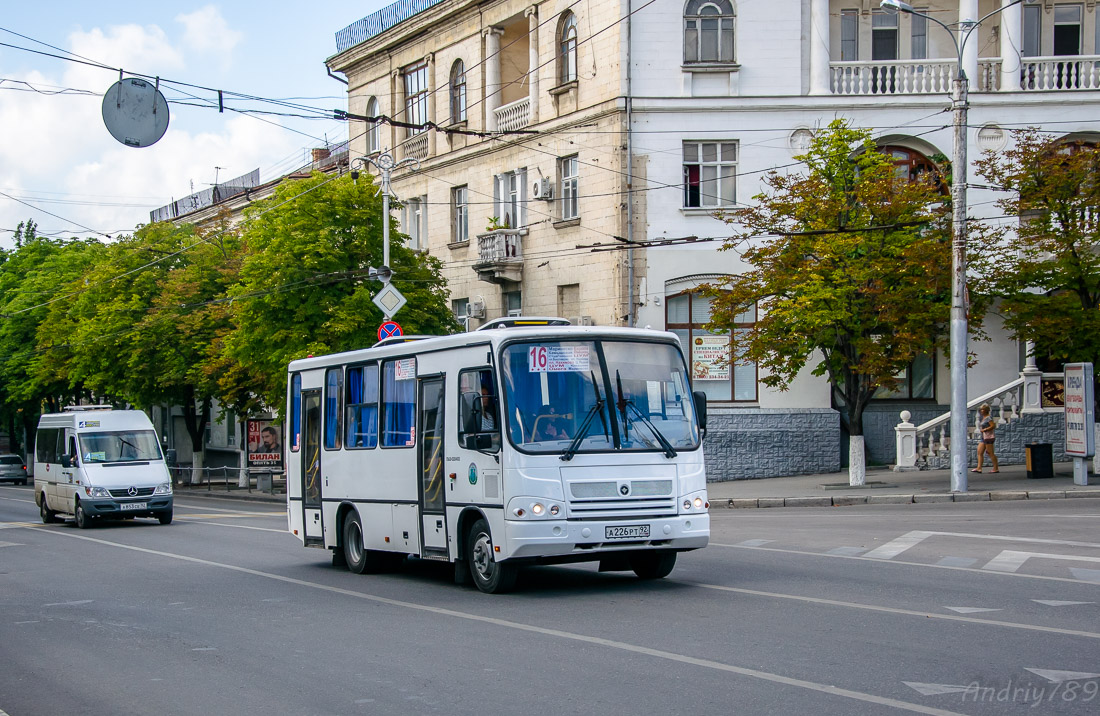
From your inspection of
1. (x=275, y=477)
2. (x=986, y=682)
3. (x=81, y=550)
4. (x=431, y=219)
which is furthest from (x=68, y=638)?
(x=275, y=477)

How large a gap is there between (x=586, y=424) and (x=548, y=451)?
0.50 m

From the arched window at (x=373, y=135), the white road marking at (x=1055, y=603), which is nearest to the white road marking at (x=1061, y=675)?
the white road marking at (x=1055, y=603)

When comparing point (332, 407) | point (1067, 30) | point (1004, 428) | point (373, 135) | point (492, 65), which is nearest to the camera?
point (332, 407)

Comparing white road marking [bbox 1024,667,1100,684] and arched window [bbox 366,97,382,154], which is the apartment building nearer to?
arched window [bbox 366,97,382,154]

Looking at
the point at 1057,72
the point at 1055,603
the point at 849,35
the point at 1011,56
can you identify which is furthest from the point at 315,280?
the point at 1055,603

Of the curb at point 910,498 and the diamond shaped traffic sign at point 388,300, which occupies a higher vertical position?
the diamond shaped traffic sign at point 388,300

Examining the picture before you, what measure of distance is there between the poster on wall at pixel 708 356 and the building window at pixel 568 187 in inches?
207

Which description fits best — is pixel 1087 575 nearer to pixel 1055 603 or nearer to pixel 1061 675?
pixel 1055 603

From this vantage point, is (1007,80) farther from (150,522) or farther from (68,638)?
(68,638)

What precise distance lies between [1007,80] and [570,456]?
25785mm

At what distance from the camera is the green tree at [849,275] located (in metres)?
26.2

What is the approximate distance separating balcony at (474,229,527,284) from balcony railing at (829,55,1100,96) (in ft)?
34.2

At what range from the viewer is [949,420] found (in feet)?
103

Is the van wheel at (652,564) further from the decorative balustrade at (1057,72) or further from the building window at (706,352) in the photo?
the decorative balustrade at (1057,72)
